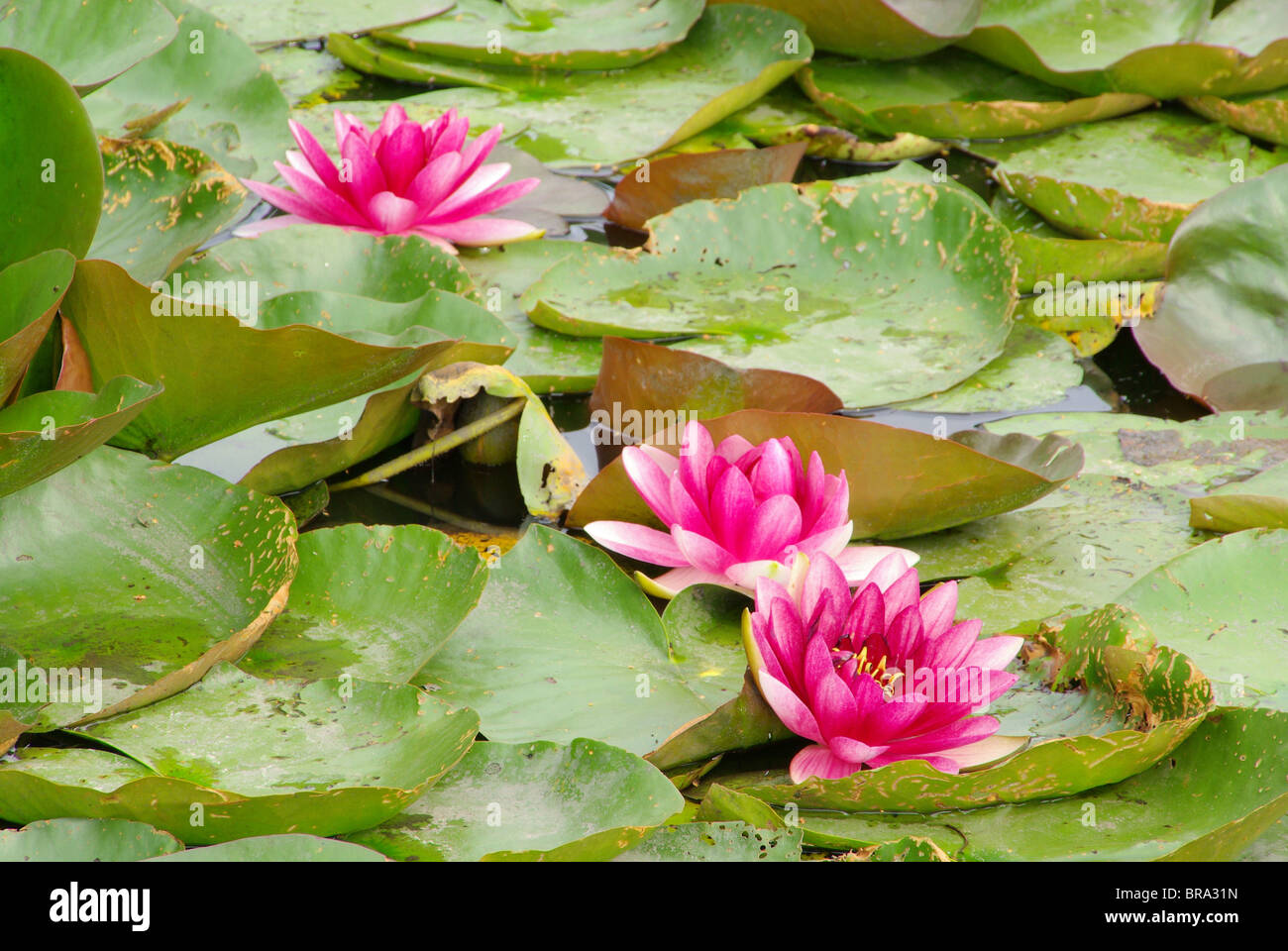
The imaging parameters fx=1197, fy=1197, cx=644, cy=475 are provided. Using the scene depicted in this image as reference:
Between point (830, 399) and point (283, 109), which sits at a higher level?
point (283, 109)

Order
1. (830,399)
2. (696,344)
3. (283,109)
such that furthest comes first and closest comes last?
(283,109) < (696,344) < (830,399)

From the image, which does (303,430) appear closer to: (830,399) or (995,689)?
(830,399)

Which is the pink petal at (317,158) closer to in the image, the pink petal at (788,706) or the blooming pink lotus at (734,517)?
the blooming pink lotus at (734,517)

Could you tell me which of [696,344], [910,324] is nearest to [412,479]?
[696,344]

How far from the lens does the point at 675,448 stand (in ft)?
5.38

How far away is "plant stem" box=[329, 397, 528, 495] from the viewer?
1793 millimetres

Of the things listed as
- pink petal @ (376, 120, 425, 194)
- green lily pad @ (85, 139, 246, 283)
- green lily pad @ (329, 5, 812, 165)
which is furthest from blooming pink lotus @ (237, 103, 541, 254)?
green lily pad @ (329, 5, 812, 165)

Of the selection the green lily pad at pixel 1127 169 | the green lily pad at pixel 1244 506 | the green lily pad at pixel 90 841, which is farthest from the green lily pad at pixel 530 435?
the green lily pad at pixel 1127 169

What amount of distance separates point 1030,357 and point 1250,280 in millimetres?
401

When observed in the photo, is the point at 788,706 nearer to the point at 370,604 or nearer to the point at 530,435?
the point at 370,604

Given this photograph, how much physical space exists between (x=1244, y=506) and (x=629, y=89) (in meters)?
1.79

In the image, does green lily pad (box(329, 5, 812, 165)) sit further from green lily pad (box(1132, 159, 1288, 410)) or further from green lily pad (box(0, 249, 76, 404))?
green lily pad (box(0, 249, 76, 404))

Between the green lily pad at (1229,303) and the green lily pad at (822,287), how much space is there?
12.0 inches
